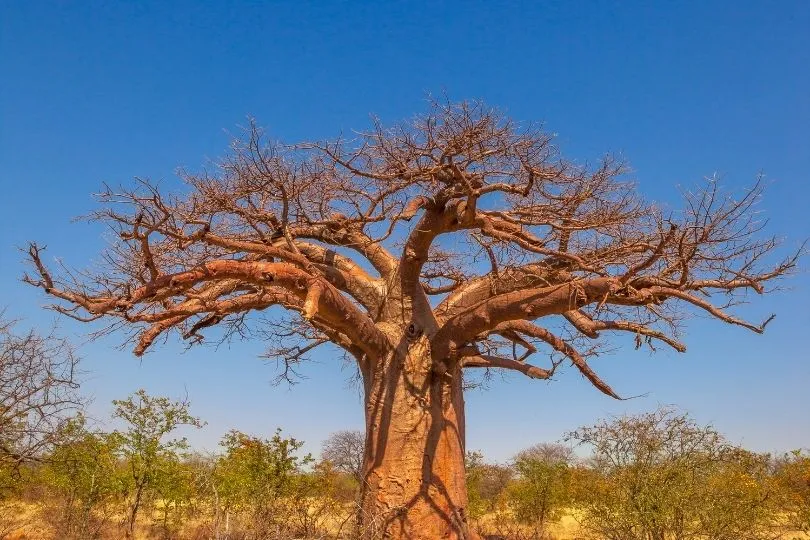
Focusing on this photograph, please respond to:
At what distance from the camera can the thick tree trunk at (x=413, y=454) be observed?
5039mm

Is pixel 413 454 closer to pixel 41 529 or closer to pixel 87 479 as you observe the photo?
pixel 87 479

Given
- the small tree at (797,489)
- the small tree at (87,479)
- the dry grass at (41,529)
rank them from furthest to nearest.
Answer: the dry grass at (41,529)
the small tree at (87,479)
the small tree at (797,489)

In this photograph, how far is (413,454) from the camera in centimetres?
519

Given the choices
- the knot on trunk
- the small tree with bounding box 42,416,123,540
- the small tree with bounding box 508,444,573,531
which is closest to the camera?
the knot on trunk

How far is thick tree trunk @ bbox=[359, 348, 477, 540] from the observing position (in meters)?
5.04

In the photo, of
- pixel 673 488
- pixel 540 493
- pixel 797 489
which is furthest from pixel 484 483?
pixel 673 488

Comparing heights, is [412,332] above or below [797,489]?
above

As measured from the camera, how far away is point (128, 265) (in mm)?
5172

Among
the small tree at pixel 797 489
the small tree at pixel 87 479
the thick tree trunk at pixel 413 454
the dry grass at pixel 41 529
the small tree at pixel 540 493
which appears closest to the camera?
the thick tree trunk at pixel 413 454

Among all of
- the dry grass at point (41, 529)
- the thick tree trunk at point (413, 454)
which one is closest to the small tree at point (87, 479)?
the dry grass at point (41, 529)

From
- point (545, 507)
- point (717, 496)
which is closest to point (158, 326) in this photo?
point (717, 496)

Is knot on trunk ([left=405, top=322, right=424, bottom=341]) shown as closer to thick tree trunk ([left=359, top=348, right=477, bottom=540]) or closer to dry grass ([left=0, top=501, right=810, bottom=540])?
thick tree trunk ([left=359, top=348, right=477, bottom=540])

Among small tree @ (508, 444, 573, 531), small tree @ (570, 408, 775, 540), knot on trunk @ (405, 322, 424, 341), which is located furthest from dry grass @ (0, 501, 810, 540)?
knot on trunk @ (405, 322, 424, 341)

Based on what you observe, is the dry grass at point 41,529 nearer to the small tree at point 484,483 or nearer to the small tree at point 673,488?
the small tree at point 484,483
